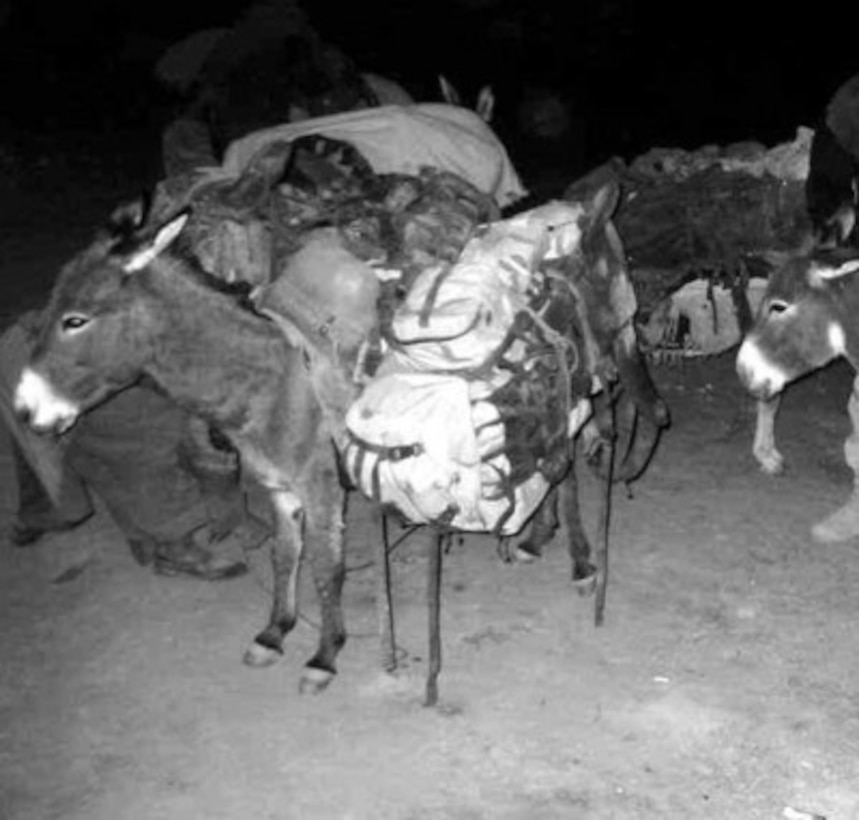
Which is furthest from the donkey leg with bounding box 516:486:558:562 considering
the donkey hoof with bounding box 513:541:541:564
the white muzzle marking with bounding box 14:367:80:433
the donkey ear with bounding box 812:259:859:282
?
the white muzzle marking with bounding box 14:367:80:433

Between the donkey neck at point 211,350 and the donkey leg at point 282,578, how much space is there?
528 mm

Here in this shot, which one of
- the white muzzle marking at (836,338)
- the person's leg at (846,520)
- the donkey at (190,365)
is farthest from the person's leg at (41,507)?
the white muzzle marking at (836,338)

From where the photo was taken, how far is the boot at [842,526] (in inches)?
212

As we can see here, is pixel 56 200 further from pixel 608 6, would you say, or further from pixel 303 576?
pixel 608 6

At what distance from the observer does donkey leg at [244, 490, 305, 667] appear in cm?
462

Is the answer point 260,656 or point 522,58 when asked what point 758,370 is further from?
point 522,58

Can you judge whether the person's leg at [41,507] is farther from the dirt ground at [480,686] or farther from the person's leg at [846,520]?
the person's leg at [846,520]

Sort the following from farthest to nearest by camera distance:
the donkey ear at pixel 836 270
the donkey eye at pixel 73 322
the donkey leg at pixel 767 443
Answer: the donkey leg at pixel 767 443
the donkey ear at pixel 836 270
the donkey eye at pixel 73 322

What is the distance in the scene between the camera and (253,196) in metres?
4.43

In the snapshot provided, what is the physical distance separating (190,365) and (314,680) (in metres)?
1.33

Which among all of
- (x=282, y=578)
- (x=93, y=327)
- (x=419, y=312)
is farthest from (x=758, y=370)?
(x=93, y=327)

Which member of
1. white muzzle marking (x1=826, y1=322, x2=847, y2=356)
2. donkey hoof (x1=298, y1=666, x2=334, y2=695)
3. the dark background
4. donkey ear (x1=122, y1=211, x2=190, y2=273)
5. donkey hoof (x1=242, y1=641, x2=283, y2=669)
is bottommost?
the dark background

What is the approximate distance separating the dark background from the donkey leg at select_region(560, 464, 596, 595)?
11.9 m

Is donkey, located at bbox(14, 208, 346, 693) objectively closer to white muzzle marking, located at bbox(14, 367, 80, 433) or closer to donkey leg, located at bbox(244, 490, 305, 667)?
white muzzle marking, located at bbox(14, 367, 80, 433)
